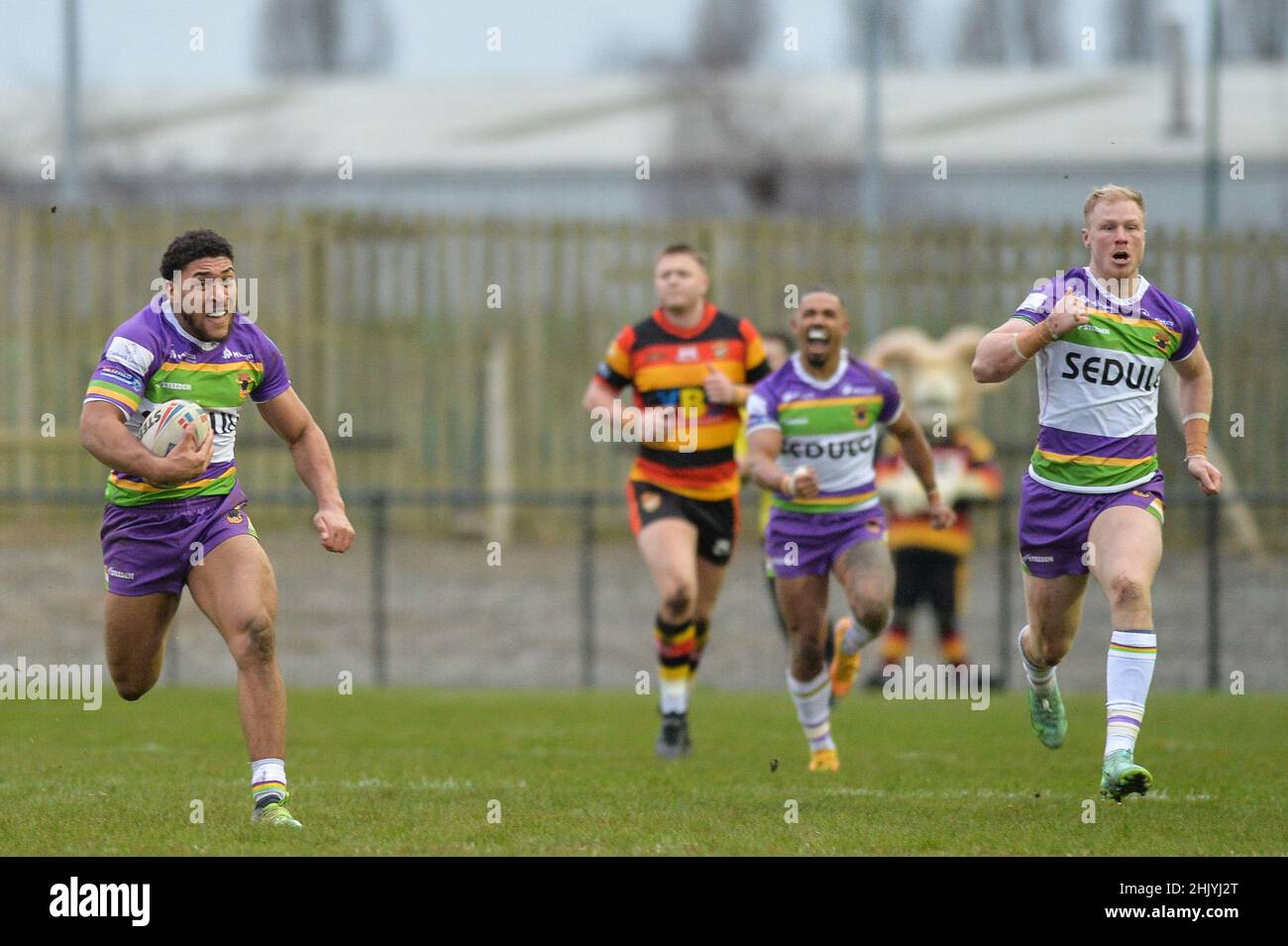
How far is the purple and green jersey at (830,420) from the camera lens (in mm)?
10469

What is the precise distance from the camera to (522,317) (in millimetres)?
22656

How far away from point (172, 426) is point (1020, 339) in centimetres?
349

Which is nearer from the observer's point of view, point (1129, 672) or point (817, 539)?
point (1129, 672)

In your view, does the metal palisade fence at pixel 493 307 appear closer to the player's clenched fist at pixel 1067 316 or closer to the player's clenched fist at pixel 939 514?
the player's clenched fist at pixel 939 514

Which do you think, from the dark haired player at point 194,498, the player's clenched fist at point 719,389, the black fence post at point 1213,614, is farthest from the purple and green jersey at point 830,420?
the black fence post at point 1213,614

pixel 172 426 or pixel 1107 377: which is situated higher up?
pixel 1107 377

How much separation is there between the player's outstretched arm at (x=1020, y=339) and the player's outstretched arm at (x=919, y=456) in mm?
2135

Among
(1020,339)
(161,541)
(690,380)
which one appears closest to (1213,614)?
(690,380)

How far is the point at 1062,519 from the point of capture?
8.57m

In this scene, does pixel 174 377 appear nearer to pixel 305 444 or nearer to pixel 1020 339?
pixel 305 444

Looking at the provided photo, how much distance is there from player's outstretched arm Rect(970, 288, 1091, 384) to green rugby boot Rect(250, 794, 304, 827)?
3363mm

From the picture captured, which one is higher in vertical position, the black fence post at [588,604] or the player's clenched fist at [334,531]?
the player's clenched fist at [334,531]
